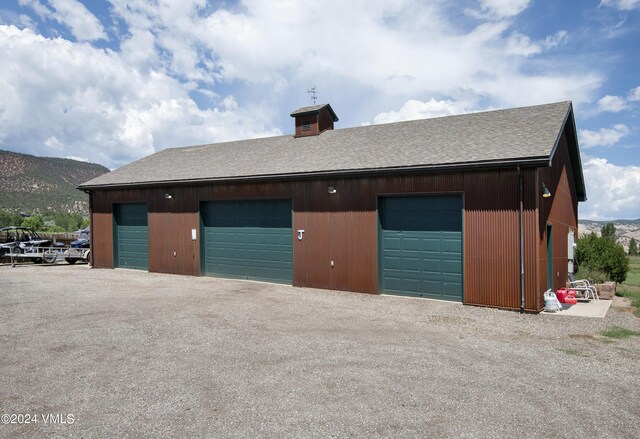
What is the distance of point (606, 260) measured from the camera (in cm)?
1516

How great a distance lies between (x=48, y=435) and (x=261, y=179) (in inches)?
404

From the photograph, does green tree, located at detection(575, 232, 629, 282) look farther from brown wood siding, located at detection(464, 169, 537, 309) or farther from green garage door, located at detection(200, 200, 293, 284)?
green garage door, located at detection(200, 200, 293, 284)

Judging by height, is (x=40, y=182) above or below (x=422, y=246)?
above

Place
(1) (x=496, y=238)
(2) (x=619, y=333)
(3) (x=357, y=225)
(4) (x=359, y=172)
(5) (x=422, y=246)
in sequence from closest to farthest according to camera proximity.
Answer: (2) (x=619, y=333)
(1) (x=496, y=238)
(5) (x=422, y=246)
(4) (x=359, y=172)
(3) (x=357, y=225)

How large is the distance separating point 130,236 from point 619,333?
52.5 ft

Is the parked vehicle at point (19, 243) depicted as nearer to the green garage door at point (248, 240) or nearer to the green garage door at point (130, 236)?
the green garage door at point (130, 236)

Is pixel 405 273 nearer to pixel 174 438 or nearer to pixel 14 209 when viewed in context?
pixel 174 438

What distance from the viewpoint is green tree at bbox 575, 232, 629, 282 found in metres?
15.1

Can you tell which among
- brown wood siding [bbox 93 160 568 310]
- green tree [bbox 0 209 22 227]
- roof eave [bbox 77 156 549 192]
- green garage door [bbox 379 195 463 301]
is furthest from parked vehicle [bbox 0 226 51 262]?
green tree [bbox 0 209 22 227]

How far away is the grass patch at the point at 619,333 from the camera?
7727 millimetres

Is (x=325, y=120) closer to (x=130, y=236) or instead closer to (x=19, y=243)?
(x=130, y=236)

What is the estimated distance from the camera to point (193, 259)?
15.3 m

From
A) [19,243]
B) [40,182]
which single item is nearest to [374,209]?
[19,243]

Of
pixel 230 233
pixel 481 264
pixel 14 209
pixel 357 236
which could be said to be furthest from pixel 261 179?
pixel 14 209
